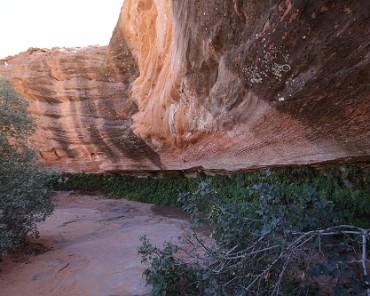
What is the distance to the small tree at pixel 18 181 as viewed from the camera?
17.8 feet

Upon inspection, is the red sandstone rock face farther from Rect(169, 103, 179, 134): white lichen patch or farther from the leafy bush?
the leafy bush

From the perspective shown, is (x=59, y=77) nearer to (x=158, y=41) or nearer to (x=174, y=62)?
(x=158, y=41)

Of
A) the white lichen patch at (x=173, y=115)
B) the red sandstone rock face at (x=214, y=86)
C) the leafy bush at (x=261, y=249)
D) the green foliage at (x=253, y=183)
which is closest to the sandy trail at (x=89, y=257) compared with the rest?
the leafy bush at (x=261, y=249)

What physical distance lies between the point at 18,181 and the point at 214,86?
379 cm

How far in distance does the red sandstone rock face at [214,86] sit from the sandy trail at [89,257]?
2068mm

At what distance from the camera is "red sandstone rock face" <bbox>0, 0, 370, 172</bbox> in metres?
3.30

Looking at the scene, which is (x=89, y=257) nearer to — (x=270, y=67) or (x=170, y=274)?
(x=170, y=274)

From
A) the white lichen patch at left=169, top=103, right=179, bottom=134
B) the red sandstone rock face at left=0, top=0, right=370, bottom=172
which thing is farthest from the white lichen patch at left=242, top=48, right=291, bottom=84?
the white lichen patch at left=169, top=103, right=179, bottom=134

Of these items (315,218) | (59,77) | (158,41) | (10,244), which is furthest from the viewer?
(59,77)

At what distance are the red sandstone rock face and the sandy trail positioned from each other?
6.79 feet

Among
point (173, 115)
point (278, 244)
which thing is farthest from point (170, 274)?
point (173, 115)

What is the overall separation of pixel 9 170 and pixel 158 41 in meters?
4.57

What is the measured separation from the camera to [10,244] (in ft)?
16.4

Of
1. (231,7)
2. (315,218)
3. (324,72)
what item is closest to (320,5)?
(324,72)
